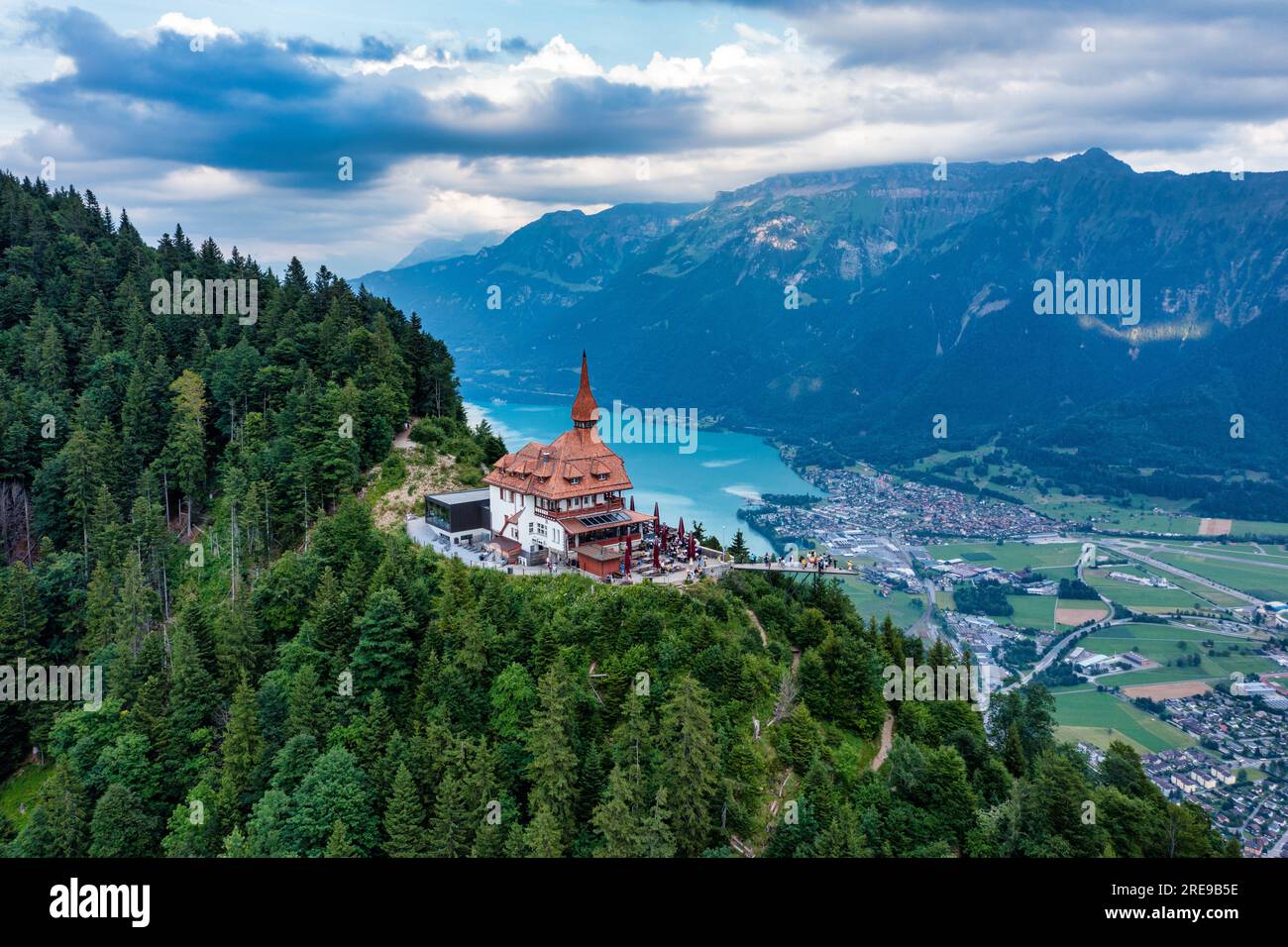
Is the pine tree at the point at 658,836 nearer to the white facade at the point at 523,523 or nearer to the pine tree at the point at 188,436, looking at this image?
the white facade at the point at 523,523

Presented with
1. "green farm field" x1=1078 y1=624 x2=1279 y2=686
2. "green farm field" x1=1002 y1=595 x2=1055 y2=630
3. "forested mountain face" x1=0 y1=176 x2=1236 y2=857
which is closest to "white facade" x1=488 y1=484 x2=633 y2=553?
"forested mountain face" x1=0 y1=176 x2=1236 y2=857

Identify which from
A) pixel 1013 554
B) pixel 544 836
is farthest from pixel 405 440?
pixel 1013 554

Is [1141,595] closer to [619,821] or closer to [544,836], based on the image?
[619,821]

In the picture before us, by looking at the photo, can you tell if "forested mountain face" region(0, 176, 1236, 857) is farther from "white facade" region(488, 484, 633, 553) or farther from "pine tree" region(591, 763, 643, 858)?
"white facade" region(488, 484, 633, 553)

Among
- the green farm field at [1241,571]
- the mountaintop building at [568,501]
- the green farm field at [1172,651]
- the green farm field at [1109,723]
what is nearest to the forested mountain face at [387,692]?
the mountaintop building at [568,501]
